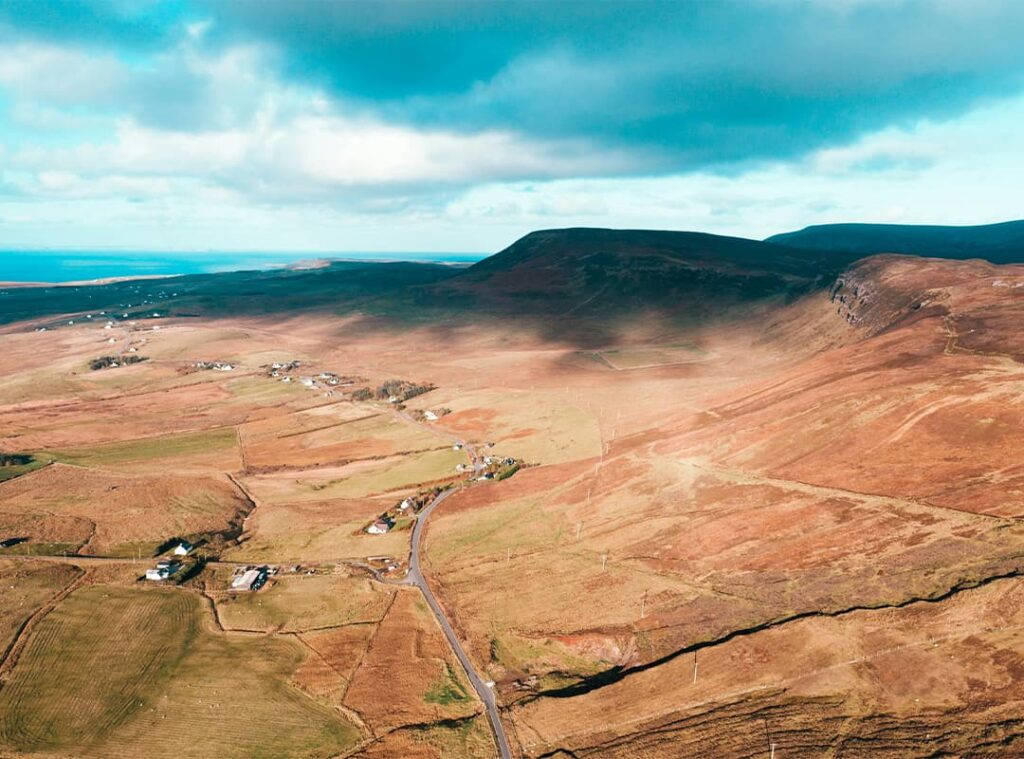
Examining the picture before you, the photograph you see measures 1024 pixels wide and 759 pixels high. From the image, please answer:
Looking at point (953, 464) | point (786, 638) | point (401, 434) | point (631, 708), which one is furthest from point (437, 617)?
point (401, 434)

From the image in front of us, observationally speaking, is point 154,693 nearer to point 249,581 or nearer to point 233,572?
point 249,581

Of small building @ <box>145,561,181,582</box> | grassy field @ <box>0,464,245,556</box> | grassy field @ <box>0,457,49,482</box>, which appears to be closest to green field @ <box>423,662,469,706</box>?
small building @ <box>145,561,181,582</box>

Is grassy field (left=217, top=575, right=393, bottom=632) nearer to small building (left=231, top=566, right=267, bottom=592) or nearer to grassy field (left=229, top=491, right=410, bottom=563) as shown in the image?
small building (left=231, top=566, right=267, bottom=592)

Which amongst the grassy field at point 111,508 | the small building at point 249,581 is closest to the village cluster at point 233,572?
the small building at point 249,581

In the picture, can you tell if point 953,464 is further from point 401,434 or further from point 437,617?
point 401,434

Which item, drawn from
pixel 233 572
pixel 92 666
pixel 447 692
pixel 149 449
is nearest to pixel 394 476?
pixel 233 572

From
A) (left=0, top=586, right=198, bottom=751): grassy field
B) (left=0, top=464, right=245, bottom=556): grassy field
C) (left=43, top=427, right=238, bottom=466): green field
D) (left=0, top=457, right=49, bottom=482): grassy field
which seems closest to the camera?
(left=0, top=586, right=198, bottom=751): grassy field
